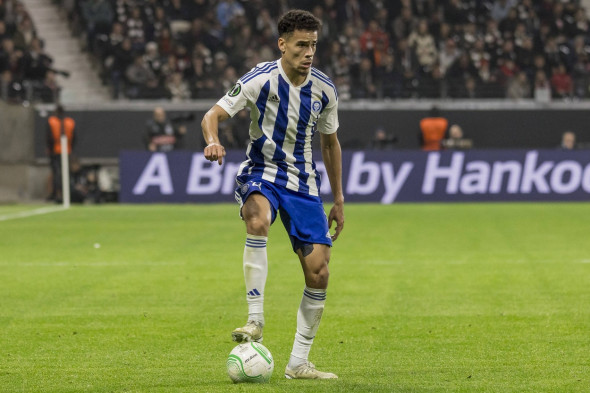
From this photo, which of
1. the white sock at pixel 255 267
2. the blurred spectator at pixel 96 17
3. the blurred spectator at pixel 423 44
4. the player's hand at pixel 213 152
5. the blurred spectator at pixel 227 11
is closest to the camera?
the player's hand at pixel 213 152

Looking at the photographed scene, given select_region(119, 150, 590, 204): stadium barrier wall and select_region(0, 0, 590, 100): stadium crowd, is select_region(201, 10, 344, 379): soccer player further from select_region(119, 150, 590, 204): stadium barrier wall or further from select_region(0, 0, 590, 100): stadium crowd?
select_region(0, 0, 590, 100): stadium crowd

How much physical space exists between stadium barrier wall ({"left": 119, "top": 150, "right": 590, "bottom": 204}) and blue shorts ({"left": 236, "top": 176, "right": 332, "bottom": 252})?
58.1 feet

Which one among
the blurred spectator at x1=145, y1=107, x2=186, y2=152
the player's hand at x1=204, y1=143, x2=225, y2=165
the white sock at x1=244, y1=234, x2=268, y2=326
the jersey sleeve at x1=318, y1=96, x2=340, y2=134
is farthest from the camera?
the blurred spectator at x1=145, y1=107, x2=186, y2=152

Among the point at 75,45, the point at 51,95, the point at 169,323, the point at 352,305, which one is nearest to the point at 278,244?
the point at 352,305

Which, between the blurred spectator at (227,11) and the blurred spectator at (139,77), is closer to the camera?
the blurred spectator at (139,77)

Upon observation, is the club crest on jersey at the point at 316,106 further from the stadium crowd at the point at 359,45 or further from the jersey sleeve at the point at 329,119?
the stadium crowd at the point at 359,45

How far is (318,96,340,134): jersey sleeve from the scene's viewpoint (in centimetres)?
661

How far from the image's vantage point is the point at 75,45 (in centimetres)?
3014

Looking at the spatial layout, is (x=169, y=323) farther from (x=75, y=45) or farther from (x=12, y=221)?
(x=75, y=45)

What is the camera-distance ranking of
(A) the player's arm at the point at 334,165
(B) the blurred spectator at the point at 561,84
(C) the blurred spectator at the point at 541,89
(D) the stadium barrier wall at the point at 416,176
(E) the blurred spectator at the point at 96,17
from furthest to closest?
(E) the blurred spectator at the point at 96,17 < (B) the blurred spectator at the point at 561,84 < (C) the blurred spectator at the point at 541,89 < (D) the stadium barrier wall at the point at 416,176 < (A) the player's arm at the point at 334,165

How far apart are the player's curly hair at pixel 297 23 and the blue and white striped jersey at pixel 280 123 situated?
0.87ft

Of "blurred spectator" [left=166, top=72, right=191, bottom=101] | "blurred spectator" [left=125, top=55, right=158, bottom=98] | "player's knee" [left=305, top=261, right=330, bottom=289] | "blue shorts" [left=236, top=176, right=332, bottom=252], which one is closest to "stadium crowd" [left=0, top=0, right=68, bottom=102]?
"blurred spectator" [left=125, top=55, right=158, bottom=98]

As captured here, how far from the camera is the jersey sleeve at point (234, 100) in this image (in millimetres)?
6188

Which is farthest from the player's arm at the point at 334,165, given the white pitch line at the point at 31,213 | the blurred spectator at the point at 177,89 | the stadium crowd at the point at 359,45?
the blurred spectator at the point at 177,89
